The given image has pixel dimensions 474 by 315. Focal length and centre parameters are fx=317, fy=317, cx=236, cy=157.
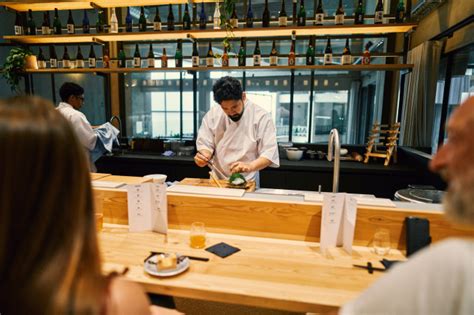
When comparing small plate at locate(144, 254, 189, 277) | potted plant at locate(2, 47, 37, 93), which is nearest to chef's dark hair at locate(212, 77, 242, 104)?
small plate at locate(144, 254, 189, 277)

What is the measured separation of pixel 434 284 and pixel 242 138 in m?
1.99

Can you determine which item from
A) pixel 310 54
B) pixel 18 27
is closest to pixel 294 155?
pixel 310 54

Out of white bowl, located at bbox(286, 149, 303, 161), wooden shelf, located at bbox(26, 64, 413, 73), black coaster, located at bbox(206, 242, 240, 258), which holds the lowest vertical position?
black coaster, located at bbox(206, 242, 240, 258)

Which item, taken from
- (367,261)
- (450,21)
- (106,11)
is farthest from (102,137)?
(450,21)

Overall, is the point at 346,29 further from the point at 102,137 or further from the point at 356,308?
the point at 356,308

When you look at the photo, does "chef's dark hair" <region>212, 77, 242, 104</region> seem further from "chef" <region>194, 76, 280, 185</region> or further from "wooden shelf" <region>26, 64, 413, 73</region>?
"wooden shelf" <region>26, 64, 413, 73</region>

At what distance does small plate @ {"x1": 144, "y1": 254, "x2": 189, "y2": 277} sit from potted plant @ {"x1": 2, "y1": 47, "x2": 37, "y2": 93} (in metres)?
3.63

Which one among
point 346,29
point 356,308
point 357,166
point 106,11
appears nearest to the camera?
point 356,308

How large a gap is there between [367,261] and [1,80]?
5916 mm

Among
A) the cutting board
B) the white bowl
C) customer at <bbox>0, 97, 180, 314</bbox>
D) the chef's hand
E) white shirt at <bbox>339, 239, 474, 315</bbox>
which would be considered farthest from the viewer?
the white bowl

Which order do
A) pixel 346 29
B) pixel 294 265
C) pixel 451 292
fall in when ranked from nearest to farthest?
pixel 451 292 < pixel 294 265 < pixel 346 29

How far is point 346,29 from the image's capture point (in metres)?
2.88

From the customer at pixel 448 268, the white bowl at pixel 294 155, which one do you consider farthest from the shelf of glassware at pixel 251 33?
the customer at pixel 448 268

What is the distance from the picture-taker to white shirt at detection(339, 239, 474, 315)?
0.45 metres
